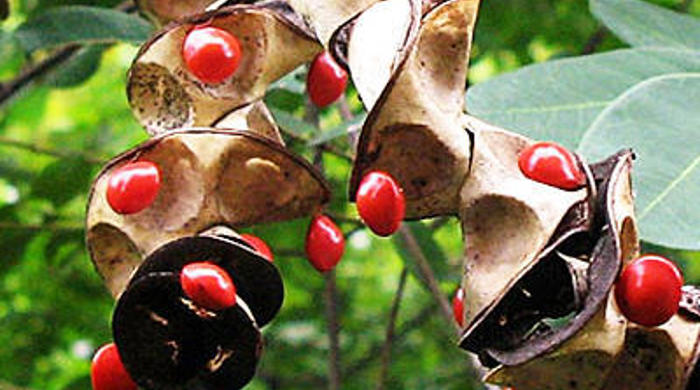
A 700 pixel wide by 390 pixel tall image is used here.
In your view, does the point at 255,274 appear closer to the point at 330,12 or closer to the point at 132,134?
the point at 330,12

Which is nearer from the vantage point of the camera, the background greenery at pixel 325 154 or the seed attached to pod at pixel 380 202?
the seed attached to pod at pixel 380 202

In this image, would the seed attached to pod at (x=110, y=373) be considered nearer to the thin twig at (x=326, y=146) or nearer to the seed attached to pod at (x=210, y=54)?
the seed attached to pod at (x=210, y=54)

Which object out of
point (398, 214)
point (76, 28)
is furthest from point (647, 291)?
point (76, 28)

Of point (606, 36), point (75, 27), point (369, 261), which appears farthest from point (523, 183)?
point (369, 261)

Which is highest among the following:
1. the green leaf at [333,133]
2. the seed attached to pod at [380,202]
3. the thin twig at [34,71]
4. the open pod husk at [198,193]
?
the seed attached to pod at [380,202]

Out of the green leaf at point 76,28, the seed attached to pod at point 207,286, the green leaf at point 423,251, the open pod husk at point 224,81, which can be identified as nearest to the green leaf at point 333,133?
the green leaf at point 76,28

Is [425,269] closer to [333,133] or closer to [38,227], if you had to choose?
[333,133]

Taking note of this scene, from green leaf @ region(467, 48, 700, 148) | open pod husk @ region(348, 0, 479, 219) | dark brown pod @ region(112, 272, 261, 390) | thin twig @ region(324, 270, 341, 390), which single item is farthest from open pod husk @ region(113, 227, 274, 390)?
thin twig @ region(324, 270, 341, 390)

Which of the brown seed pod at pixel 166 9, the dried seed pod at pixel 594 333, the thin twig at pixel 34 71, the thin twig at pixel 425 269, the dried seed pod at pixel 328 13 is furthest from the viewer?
the thin twig at pixel 34 71
